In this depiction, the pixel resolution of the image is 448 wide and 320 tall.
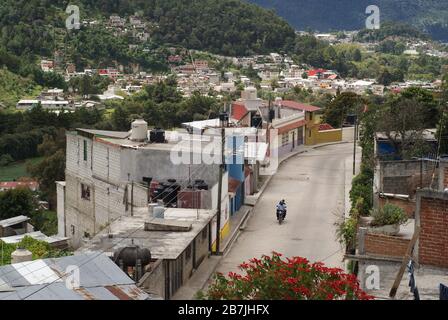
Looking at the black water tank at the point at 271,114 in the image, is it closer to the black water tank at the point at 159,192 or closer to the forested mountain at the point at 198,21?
the black water tank at the point at 159,192

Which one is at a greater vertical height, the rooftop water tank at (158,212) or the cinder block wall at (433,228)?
the cinder block wall at (433,228)

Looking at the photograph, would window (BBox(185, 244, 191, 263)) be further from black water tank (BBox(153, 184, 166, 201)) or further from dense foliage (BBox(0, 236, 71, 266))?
black water tank (BBox(153, 184, 166, 201))

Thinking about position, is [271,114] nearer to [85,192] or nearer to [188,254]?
[85,192]

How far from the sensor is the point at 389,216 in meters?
16.1

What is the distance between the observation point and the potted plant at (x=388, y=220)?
15883 mm

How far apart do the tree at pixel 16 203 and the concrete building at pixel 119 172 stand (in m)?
10.0

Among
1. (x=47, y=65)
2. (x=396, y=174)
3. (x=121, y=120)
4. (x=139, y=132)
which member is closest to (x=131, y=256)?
(x=396, y=174)

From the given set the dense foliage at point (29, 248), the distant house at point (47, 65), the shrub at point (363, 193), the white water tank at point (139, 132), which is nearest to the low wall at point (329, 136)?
the shrub at point (363, 193)

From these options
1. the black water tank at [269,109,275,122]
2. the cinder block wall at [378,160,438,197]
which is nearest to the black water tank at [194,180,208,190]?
the cinder block wall at [378,160,438,197]

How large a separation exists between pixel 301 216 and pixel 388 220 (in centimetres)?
1221

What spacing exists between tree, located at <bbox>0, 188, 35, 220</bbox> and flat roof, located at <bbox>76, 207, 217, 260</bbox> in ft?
65.9

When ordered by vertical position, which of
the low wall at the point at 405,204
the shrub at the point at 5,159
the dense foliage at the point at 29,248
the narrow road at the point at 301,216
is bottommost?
the shrub at the point at 5,159

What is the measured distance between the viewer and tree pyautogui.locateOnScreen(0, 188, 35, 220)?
42.1 metres
